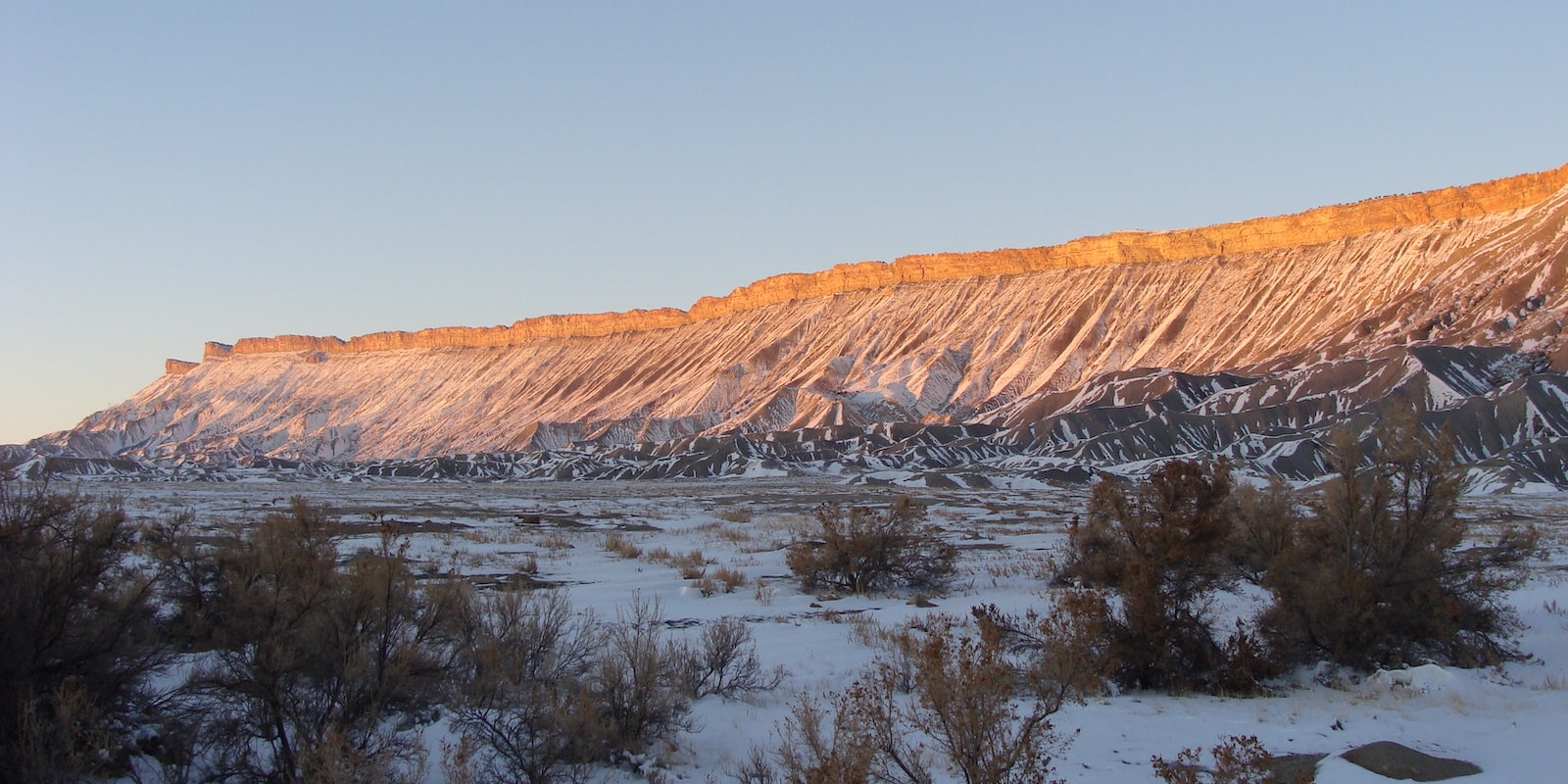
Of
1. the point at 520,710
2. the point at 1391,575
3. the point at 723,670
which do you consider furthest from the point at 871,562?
the point at 520,710

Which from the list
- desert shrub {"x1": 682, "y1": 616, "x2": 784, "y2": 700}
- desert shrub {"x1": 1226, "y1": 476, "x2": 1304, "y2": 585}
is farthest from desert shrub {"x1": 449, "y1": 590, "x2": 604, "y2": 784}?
desert shrub {"x1": 1226, "y1": 476, "x2": 1304, "y2": 585}

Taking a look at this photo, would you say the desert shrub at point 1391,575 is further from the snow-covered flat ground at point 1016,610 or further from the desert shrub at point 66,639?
the desert shrub at point 66,639

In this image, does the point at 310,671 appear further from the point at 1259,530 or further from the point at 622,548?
the point at 622,548

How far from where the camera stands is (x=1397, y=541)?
33.3ft

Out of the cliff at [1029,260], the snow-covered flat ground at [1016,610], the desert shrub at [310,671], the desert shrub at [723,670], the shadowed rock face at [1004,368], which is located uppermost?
the cliff at [1029,260]

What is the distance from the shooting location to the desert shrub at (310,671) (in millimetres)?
6379

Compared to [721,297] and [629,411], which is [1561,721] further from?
[721,297]

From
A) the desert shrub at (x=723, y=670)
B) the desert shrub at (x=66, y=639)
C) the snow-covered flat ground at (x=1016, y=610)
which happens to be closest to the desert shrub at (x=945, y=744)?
the snow-covered flat ground at (x=1016, y=610)

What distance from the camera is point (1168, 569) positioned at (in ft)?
33.0

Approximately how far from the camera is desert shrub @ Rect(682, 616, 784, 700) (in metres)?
8.79

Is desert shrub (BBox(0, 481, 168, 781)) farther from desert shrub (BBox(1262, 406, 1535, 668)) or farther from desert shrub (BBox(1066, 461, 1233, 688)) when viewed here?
desert shrub (BBox(1262, 406, 1535, 668))

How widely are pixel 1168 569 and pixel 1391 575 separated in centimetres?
196

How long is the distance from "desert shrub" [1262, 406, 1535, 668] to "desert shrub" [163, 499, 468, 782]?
7372 millimetres

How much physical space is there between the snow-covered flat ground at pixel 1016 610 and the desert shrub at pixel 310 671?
1.57m
